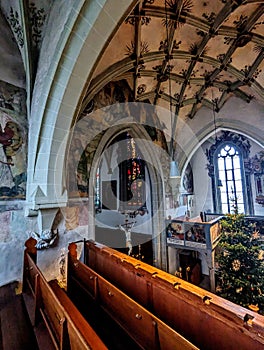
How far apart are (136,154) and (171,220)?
3.10m

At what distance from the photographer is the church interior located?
1.71 m

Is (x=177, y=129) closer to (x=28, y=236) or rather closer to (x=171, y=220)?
(x=171, y=220)

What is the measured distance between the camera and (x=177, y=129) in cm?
687

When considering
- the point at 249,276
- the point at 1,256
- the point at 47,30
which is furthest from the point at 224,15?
the point at 1,256

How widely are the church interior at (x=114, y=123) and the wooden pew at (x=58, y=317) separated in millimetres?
20

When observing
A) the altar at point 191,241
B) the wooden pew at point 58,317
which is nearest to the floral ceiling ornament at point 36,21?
the wooden pew at point 58,317

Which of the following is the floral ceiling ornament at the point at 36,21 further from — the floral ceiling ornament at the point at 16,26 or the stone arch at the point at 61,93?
the stone arch at the point at 61,93

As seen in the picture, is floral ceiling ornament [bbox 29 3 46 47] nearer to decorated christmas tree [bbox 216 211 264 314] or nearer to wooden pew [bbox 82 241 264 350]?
wooden pew [bbox 82 241 264 350]

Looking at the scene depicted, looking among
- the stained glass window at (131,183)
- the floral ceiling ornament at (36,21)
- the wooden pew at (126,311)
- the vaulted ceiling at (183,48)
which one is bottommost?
the wooden pew at (126,311)

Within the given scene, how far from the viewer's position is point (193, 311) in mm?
1271

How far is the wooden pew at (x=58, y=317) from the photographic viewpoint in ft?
3.32

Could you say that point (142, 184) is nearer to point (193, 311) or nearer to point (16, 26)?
point (16, 26)

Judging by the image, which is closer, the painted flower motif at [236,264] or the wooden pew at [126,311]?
the wooden pew at [126,311]

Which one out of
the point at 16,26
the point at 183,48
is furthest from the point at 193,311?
the point at 183,48
